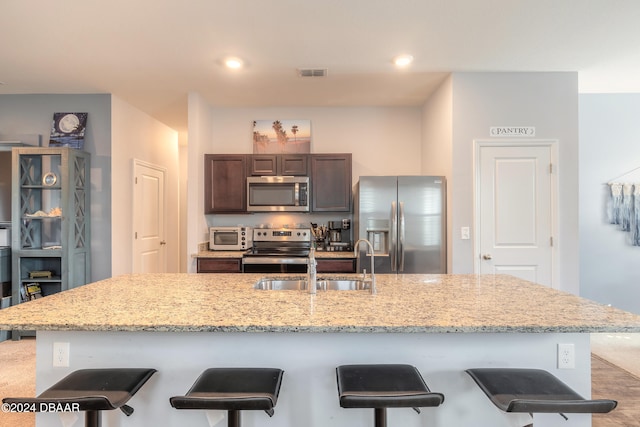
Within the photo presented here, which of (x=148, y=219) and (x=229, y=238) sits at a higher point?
(x=148, y=219)

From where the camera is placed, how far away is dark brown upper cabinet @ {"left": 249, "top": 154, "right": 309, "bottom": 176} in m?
4.07

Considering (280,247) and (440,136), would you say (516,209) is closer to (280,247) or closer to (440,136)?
(440,136)

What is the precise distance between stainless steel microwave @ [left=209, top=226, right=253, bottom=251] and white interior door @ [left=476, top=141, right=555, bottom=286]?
258 cm

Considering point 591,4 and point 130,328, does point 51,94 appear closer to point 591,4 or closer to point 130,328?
point 130,328

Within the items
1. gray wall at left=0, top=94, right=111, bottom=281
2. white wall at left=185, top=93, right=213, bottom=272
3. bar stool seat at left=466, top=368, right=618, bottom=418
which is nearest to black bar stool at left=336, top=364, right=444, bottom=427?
bar stool seat at left=466, top=368, right=618, bottom=418

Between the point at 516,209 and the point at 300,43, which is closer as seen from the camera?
the point at 300,43

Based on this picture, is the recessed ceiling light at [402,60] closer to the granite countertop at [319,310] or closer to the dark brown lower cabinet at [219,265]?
the granite countertop at [319,310]

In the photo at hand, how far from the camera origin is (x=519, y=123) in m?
3.32

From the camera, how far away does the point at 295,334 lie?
1.54 meters

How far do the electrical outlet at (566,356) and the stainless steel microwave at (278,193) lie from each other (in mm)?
2904

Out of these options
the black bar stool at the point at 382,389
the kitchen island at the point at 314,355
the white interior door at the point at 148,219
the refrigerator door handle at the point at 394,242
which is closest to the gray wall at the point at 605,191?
the refrigerator door handle at the point at 394,242

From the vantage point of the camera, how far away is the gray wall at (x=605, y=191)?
398 centimetres

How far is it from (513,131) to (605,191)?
1762 millimetres

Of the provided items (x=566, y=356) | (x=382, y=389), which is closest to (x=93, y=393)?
(x=382, y=389)
